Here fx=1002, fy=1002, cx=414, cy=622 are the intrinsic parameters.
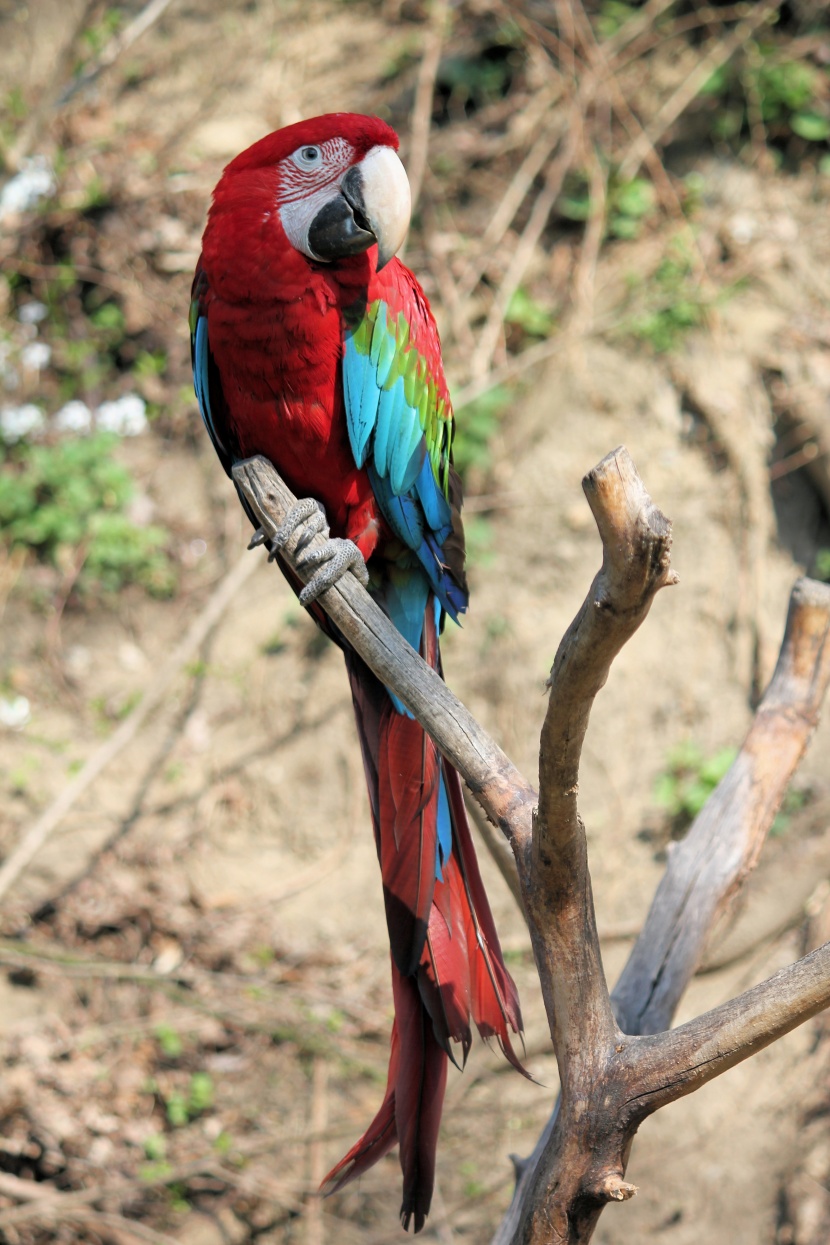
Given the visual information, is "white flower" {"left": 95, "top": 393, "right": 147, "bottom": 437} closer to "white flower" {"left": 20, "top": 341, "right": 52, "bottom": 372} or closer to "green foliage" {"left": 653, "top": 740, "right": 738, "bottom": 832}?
"white flower" {"left": 20, "top": 341, "right": 52, "bottom": 372}

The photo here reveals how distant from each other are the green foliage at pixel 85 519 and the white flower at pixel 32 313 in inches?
27.1

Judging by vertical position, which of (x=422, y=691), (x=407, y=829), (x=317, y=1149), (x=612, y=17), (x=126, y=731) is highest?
(x=612, y=17)

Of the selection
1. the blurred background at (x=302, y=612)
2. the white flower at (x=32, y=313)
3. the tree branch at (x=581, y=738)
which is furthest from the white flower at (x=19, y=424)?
the tree branch at (x=581, y=738)

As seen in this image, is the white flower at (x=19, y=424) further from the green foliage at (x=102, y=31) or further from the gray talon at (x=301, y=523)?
the gray talon at (x=301, y=523)

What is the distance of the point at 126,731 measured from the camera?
3484mm

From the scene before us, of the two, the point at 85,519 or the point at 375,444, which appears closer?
the point at 375,444

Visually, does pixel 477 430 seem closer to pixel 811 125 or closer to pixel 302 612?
pixel 302 612

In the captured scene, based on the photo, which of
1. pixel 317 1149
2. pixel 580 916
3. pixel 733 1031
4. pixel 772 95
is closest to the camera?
pixel 733 1031

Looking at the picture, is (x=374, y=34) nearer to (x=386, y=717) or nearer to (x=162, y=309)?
(x=162, y=309)

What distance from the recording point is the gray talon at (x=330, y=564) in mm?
1675

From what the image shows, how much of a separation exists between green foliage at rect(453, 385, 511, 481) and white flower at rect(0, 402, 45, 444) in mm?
1709

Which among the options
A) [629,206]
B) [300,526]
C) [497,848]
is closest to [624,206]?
[629,206]

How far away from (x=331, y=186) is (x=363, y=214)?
93 millimetres

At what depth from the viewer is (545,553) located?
3717 mm
